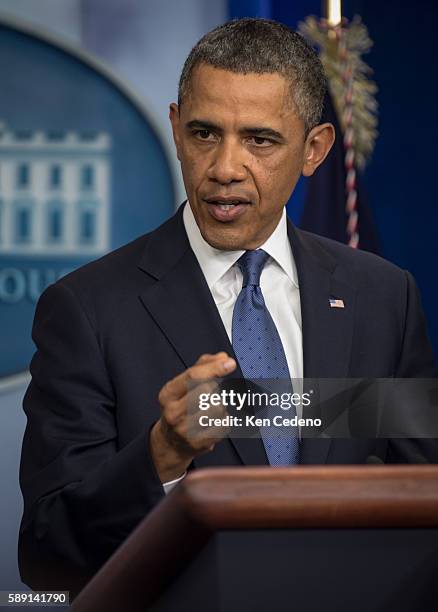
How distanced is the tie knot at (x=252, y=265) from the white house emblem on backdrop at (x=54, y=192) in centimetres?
115

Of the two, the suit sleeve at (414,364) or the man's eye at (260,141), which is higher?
the man's eye at (260,141)

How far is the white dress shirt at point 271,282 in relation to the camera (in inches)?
63.9

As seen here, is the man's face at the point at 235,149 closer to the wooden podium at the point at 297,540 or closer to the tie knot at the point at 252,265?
the tie knot at the point at 252,265

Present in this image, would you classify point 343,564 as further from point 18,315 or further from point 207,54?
point 18,315

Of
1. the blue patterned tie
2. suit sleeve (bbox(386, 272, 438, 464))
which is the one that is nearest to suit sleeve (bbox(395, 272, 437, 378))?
suit sleeve (bbox(386, 272, 438, 464))

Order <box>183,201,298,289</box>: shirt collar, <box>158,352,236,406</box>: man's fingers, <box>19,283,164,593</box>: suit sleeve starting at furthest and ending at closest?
<box>183,201,298,289</box>: shirt collar, <box>19,283,164,593</box>: suit sleeve, <box>158,352,236,406</box>: man's fingers

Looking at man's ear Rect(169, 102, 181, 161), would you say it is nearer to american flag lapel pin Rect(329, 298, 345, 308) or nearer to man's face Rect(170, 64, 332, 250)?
man's face Rect(170, 64, 332, 250)

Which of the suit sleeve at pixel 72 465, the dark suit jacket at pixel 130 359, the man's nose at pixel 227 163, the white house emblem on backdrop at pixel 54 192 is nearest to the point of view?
the suit sleeve at pixel 72 465

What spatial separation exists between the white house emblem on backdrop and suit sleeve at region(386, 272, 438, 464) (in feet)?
3.73

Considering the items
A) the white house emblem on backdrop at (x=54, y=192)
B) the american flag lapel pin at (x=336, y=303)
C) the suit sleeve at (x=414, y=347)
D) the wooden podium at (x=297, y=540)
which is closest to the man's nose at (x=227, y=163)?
the american flag lapel pin at (x=336, y=303)

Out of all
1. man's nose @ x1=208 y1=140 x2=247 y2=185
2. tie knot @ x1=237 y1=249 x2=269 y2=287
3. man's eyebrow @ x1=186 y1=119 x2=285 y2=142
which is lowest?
tie knot @ x1=237 y1=249 x2=269 y2=287

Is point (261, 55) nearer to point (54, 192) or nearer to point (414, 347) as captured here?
point (414, 347)

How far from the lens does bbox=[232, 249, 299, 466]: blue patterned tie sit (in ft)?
4.92

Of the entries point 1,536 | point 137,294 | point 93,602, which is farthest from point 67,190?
point 93,602
